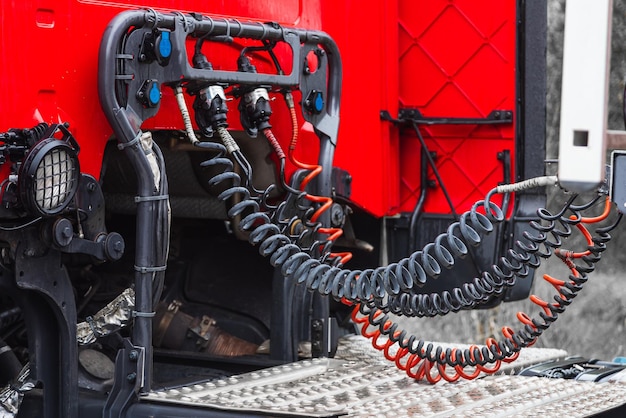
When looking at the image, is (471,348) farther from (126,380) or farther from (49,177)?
(49,177)

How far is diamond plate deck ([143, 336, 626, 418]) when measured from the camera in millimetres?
3818

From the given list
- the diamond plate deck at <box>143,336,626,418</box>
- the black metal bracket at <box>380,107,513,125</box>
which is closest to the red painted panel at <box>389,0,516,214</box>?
the black metal bracket at <box>380,107,513,125</box>

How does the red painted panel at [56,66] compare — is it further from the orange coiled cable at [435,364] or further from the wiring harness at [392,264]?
the orange coiled cable at [435,364]

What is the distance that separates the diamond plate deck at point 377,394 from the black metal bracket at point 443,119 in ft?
3.14

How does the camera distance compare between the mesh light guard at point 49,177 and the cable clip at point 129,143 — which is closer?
the mesh light guard at point 49,177

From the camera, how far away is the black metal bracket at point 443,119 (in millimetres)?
4859

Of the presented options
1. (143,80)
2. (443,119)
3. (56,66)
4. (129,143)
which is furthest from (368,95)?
(56,66)

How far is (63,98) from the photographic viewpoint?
3656 mm

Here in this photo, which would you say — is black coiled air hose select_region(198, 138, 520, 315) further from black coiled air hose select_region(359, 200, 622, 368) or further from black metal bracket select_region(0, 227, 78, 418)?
black metal bracket select_region(0, 227, 78, 418)

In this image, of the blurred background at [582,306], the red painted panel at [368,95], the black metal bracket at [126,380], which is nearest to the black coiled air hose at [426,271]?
the black metal bracket at [126,380]

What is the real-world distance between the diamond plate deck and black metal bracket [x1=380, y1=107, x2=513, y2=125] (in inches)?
37.6

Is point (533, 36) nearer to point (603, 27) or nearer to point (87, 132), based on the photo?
point (87, 132)

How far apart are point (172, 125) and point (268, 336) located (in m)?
1.23

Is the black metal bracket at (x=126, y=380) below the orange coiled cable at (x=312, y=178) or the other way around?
below
